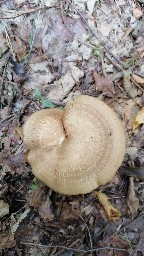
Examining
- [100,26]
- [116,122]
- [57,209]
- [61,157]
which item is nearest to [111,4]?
[100,26]

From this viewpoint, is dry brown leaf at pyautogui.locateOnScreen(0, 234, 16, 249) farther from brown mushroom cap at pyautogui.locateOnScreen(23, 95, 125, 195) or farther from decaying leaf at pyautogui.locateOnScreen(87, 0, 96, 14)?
decaying leaf at pyautogui.locateOnScreen(87, 0, 96, 14)

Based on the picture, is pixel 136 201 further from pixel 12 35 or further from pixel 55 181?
pixel 12 35

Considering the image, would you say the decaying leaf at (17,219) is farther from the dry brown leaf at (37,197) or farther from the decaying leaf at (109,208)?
the decaying leaf at (109,208)

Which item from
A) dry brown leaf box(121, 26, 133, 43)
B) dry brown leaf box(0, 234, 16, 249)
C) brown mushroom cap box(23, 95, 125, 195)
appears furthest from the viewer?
dry brown leaf box(121, 26, 133, 43)

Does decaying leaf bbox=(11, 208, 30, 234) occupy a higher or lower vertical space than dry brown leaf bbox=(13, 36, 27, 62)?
lower

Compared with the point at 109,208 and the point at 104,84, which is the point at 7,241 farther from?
the point at 104,84

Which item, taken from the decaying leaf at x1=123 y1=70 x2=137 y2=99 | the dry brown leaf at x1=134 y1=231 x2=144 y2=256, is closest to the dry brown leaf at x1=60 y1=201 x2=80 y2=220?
the dry brown leaf at x1=134 y1=231 x2=144 y2=256
